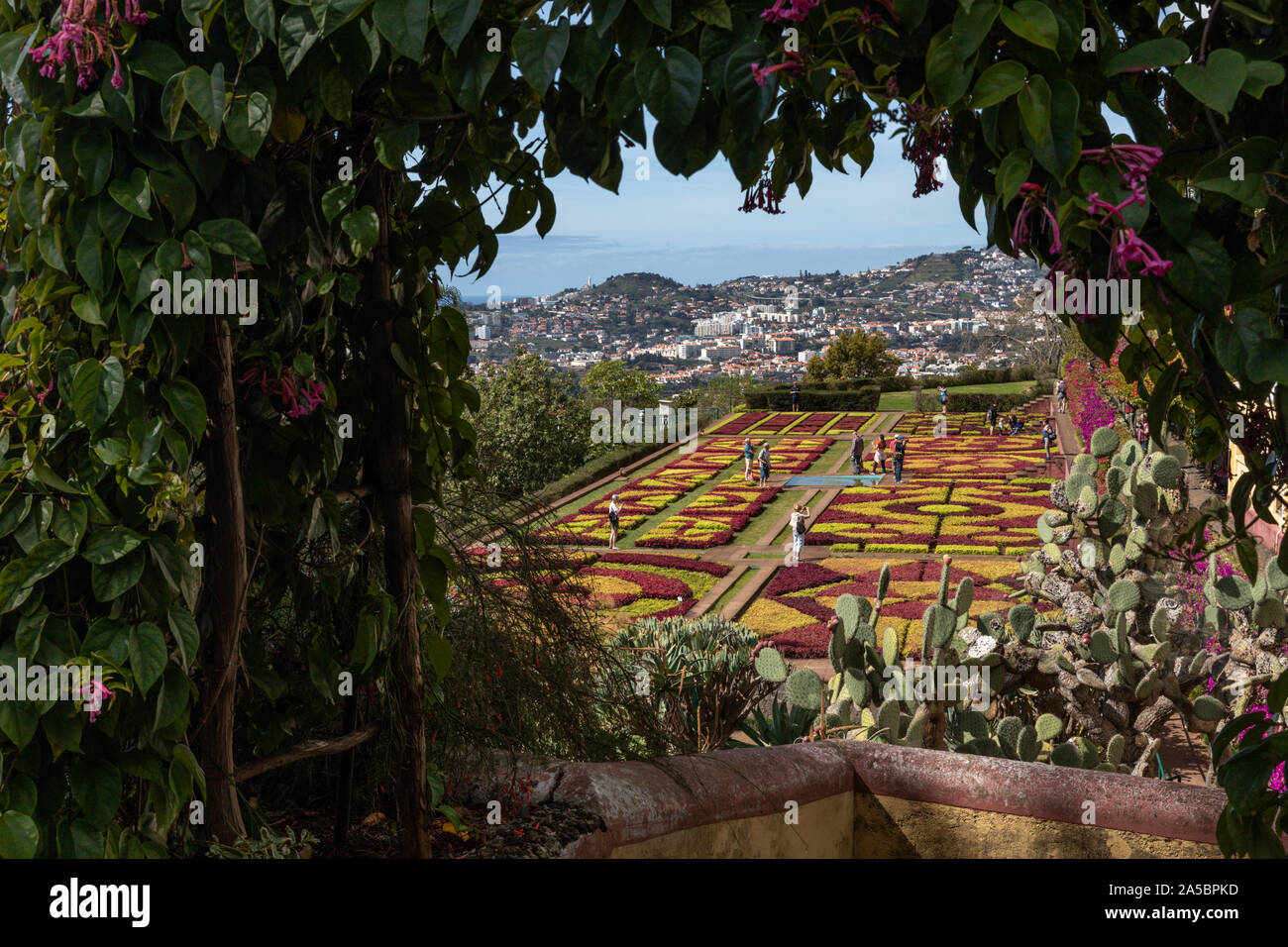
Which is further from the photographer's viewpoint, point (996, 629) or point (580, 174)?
point (996, 629)

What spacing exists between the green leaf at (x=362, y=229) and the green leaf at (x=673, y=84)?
2.04 ft

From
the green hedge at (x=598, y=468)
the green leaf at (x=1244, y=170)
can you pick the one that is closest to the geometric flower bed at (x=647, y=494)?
the green hedge at (x=598, y=468)

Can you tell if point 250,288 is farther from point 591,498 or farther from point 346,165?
point 591,498

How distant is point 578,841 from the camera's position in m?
2.38

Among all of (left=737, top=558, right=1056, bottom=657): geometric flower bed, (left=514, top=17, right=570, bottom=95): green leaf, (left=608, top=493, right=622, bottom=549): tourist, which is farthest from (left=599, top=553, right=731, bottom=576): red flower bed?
(left=514, top=17, right=570, bottom=95): green leaf

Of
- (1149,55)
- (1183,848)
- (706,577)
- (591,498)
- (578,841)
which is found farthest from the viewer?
(591,498)

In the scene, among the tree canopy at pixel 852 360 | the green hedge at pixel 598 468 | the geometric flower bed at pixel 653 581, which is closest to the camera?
the geometric flower bed at pixel 653 581

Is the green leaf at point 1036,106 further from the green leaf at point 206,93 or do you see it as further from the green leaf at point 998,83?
the green leaf at point 206,93

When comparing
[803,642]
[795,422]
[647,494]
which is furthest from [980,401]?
[803,642]

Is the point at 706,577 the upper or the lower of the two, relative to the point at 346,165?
lower

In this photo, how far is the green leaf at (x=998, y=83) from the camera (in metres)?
0.97
